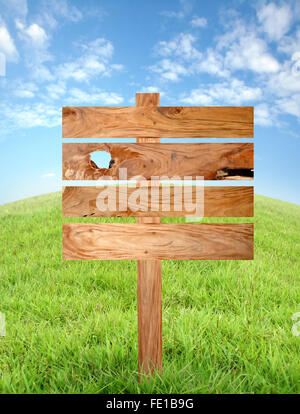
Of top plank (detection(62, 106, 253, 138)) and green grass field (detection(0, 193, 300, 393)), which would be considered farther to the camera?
green grass field (detection(0, 193, 300, 393))

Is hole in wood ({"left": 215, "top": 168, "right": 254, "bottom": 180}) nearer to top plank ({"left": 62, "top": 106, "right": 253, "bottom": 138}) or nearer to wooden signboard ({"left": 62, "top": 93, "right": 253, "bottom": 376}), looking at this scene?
wooden signboard ({"left": 62, "top": 93, "right": 253, "bottom": 376})

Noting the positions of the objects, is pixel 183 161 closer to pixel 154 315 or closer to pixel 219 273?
pixel 154 315

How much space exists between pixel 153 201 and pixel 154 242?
30cm

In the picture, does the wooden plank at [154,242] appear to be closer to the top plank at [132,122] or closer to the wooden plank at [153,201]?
the wooden plank at [153,201]

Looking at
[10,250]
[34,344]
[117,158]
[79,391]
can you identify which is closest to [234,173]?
[117,158]

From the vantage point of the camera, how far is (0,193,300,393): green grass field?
2.41 m

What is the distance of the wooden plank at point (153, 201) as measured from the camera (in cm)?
226

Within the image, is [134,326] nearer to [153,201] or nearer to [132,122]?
[153,201]

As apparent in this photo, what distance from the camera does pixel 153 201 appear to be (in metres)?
2.26

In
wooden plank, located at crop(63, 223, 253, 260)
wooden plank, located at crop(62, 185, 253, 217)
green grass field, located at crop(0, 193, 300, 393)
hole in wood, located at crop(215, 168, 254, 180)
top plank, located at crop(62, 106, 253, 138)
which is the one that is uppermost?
top plank, located at crop(62, 106, 253, 138)

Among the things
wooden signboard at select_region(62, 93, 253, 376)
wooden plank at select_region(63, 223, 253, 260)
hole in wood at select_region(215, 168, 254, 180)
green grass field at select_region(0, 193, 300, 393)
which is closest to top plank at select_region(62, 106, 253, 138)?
wooden signboard at select_region(62, 93, 253, 376)

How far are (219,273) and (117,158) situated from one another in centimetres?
256

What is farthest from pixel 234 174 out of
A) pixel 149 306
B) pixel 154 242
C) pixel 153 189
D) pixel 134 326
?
pixel 134 326

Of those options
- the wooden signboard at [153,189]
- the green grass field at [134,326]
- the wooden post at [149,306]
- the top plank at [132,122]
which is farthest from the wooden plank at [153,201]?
the green grass field at [134,326]
